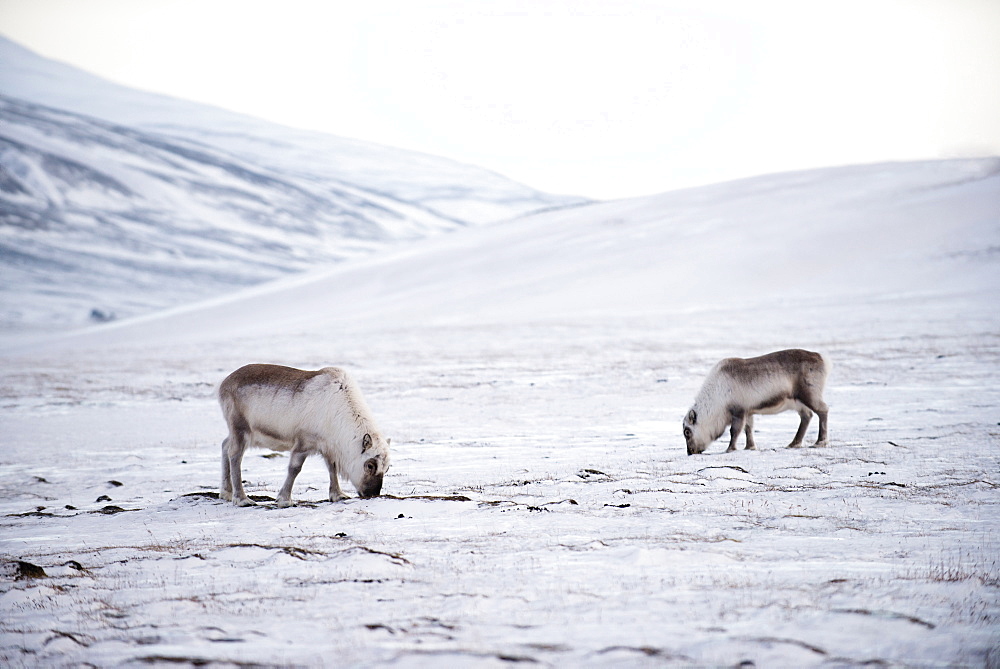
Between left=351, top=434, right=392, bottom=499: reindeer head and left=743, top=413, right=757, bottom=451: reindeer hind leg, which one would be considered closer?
left=351, top=434, right=392, bottom=499: reindeer head

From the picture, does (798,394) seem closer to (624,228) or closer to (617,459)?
(617,459)

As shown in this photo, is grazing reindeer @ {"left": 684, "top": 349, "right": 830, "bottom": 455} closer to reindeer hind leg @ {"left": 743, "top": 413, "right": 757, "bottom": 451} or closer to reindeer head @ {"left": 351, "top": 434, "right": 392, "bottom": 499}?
reindeer hind leg @ {"left": 743, "top": 413, "right": 757, "bottom": 451}

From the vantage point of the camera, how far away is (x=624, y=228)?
57.8 meters

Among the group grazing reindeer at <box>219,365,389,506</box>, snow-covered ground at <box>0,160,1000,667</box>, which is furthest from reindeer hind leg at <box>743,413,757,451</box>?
grazing reindeer at <box>219,365,389,506</box>

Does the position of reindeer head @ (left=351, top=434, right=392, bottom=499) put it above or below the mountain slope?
below

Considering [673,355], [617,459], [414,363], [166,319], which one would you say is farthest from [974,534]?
[166,319]

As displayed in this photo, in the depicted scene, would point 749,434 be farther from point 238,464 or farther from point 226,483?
point 226,483

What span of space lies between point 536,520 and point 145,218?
125m

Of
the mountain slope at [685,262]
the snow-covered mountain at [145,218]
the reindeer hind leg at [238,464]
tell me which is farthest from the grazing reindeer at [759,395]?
the snow-covered mountain at [145,218]

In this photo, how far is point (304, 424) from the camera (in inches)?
333

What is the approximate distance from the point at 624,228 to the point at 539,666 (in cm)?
5528

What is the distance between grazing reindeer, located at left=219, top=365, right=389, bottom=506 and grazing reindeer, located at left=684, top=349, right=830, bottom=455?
4776 millimetres

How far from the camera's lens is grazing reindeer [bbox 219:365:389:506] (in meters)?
8.28

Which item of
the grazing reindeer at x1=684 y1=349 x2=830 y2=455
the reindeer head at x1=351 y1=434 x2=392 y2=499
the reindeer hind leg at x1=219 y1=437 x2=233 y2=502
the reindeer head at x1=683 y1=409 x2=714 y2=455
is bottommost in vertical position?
the reindeer hind leg at x1=219 y1=437 x2=233 y2=502
